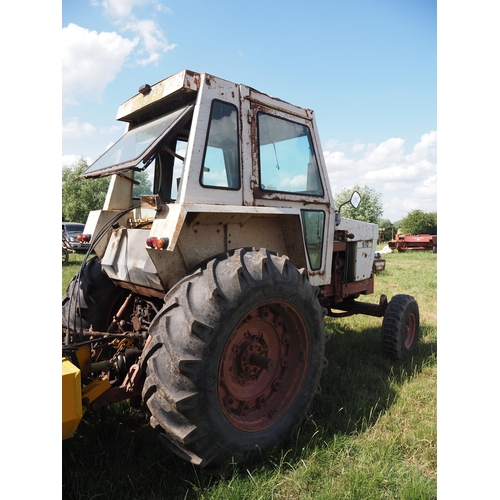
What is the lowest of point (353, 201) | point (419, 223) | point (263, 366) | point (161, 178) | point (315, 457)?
point (315, 457)

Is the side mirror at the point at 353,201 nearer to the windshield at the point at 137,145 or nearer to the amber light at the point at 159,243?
the windshield at the point at 137,145

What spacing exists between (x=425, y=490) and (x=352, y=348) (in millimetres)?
2526

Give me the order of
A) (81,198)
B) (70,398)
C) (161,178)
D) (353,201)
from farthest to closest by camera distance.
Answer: (81,198)
(353,201)
(161,178)
(70,398)

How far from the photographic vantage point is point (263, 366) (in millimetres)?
2582

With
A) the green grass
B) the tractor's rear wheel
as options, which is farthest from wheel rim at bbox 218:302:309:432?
the tractor's rear wheel

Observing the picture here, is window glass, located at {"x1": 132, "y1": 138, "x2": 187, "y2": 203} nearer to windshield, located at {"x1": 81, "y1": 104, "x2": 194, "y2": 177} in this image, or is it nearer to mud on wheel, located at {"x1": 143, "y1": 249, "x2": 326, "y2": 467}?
windshield, located at {"x1": 81, "y1": 104, "x2": 194, "y2": 177}

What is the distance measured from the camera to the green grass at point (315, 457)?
2.26 meters

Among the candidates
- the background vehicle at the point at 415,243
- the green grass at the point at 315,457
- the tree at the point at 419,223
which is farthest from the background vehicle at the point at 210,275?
the tree at the point at 419,223

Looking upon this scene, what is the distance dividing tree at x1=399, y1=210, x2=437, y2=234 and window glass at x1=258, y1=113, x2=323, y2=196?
36.5m

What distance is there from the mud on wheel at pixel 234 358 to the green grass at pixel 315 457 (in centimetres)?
18

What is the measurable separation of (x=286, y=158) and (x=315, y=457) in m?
2.32

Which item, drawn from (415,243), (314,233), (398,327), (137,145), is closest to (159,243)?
(137,145)

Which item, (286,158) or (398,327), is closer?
(286,158)

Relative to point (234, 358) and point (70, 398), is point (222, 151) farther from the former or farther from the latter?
point (70, 398)
